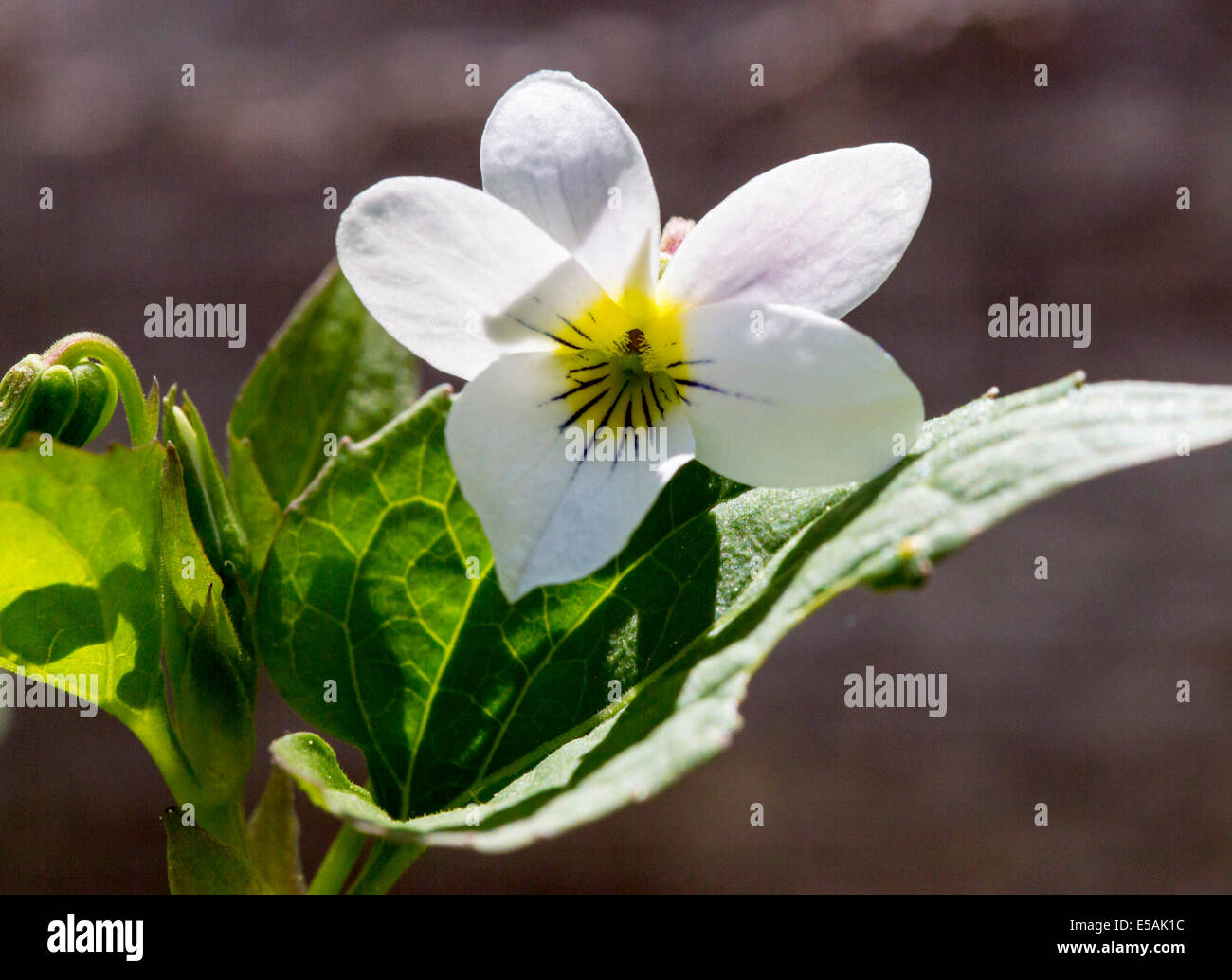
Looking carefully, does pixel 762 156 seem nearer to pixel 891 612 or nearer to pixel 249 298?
pixel 891 612

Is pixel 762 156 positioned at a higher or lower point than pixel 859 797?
higher

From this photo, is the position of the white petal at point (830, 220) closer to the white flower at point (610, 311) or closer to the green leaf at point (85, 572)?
the white flower at point (610, 311)

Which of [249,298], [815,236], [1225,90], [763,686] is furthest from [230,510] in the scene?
[1225,90]
